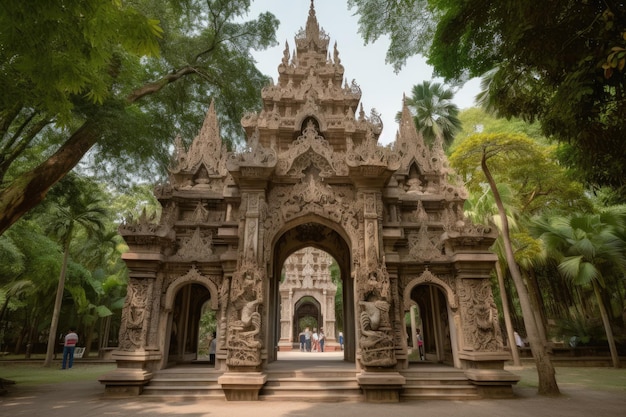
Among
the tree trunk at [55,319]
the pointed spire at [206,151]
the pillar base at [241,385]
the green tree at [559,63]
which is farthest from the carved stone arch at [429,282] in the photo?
the tree trunk at [55,319]

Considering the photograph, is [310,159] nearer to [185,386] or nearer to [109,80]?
[109,80]

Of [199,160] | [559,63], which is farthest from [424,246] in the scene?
[199,160]

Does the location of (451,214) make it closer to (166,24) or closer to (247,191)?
(247,191)

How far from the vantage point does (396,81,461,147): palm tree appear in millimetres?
29031

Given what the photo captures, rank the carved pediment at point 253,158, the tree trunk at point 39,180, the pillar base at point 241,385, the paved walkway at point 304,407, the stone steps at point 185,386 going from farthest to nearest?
the carved pediment at point 253,158
the tree trunk at point 39,180
the stone steps at point 185,386
the pillar base at point 241,385
the paved walkway at point 304,407

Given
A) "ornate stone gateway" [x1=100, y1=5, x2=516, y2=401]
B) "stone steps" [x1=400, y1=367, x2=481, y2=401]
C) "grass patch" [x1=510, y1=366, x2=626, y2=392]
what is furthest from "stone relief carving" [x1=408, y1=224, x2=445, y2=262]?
"grass patch" [x1=510, y1=366, x2=626, y2=392]

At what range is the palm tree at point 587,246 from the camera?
604 inches

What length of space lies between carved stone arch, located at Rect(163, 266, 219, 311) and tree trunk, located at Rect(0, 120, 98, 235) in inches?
170

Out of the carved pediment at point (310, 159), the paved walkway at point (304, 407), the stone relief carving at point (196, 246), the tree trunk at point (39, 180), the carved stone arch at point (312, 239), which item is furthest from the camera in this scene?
the carved stone arch at point (312, 239)

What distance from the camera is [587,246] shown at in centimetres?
1565

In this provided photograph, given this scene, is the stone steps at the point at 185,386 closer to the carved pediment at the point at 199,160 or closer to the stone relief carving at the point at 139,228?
the stone relief carving at the point at 139,228

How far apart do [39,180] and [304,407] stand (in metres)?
9.10

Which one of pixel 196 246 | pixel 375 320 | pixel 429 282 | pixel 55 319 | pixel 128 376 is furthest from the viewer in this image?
pixel 55 319

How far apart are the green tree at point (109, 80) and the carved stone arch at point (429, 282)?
8.34m
